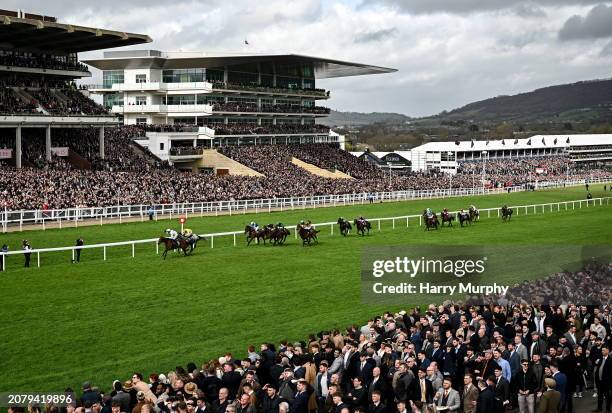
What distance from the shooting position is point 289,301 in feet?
60.5

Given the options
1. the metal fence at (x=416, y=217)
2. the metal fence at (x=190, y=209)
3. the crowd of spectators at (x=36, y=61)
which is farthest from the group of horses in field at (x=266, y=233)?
the crowd of spectators at (x=36, y=61)

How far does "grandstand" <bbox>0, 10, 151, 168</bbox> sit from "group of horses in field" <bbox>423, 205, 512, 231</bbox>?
65.2 feet

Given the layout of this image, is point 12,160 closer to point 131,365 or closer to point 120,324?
point 120,324

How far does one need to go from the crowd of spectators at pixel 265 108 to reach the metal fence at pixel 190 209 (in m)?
19.8

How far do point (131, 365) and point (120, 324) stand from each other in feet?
9.42

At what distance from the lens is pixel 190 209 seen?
126 ft

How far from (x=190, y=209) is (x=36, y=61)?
1558 cm

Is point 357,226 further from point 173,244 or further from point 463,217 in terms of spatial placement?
point 173,244

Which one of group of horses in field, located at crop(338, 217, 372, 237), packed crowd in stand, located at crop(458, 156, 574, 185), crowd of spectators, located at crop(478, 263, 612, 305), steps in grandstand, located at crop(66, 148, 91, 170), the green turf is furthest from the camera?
packed crowd in stand, located at crop(458, 156, 574, 185)

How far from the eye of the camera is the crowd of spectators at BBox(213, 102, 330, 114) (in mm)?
66438

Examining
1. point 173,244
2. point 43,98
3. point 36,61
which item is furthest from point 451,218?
point 36,61

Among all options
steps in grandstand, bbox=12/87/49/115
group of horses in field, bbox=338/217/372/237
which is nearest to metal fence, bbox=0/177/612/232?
group of horses in field, bbox=338/217/372/237

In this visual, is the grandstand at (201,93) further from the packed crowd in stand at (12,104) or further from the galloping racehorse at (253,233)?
the galloping racehorse at (253,233)

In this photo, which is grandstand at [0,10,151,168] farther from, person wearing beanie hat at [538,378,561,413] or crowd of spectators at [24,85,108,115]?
person wearing beanie hat at [538,378,561,413]
